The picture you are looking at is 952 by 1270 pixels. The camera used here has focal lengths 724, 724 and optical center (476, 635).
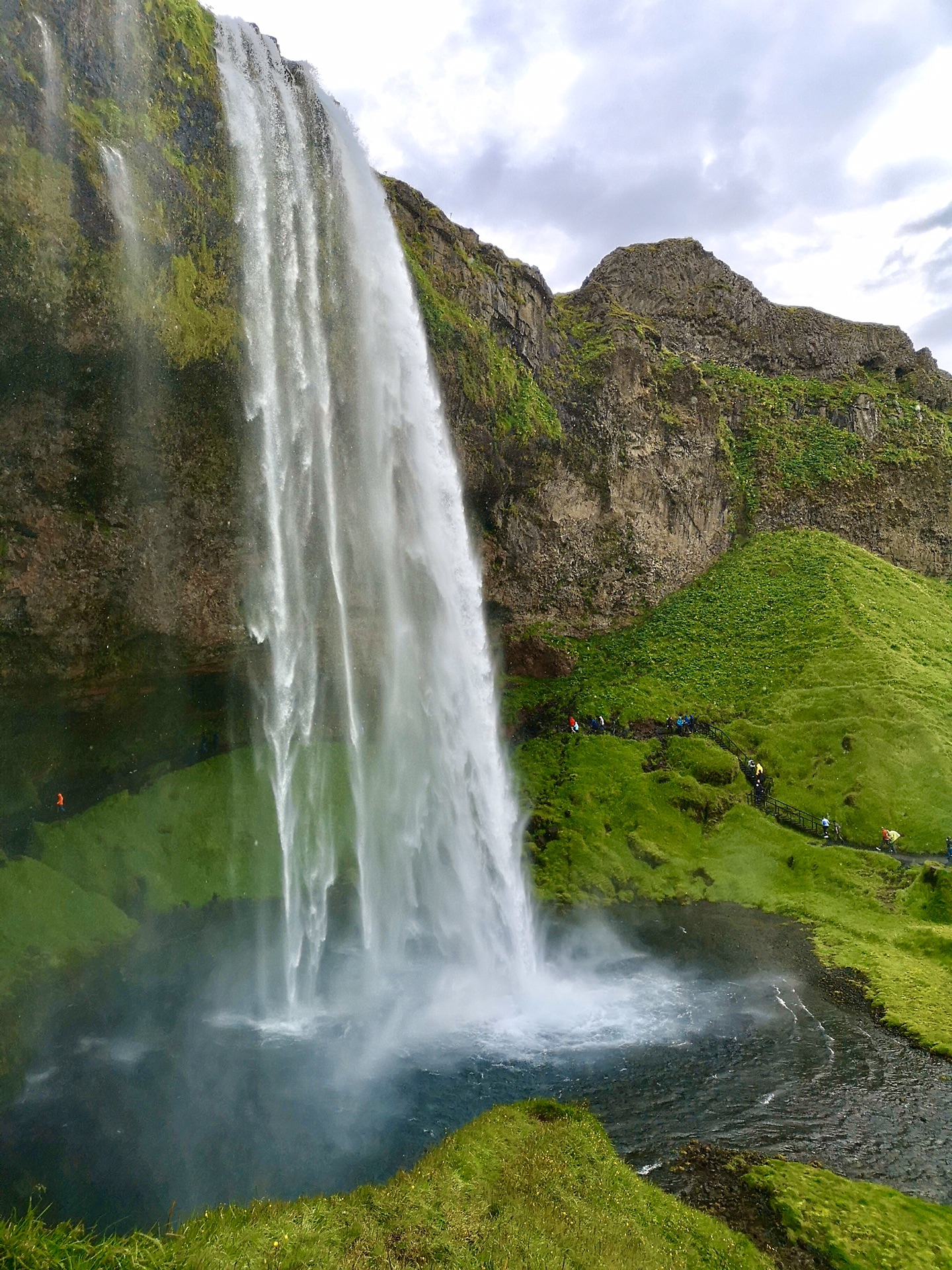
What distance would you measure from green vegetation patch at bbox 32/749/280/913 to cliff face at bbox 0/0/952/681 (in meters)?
5.65

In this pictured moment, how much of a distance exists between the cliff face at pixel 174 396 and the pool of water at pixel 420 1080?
12.0 metres

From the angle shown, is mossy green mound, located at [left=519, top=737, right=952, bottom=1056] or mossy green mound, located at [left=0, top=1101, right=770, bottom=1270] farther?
mossy green mound, located at [left=519, top=737, right=952, bottom=1056]

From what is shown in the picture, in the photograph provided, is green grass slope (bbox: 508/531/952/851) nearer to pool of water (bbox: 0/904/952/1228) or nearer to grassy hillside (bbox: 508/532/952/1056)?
grassy hillside (bbox: 508/532/952/1056)

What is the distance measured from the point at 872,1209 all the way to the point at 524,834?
858 inches

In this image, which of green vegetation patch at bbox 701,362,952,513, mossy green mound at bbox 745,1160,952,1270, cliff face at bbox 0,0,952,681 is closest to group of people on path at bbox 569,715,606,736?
cliff face at bbox 0,0,952,681

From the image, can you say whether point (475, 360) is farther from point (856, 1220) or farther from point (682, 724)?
point (856, 1220)

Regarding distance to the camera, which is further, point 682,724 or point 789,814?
point 682,724

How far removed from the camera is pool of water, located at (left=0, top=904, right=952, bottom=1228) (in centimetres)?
1216

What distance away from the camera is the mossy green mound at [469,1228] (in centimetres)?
801

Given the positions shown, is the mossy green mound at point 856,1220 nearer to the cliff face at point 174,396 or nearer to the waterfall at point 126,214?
the cliff face at point 174,396

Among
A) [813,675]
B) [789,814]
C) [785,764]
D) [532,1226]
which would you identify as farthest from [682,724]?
[532,1226]

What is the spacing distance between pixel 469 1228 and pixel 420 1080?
18.5ft

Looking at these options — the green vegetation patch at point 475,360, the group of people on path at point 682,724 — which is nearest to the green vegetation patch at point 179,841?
the green vegetation patch at point 475,360

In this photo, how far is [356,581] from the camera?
2888cm
